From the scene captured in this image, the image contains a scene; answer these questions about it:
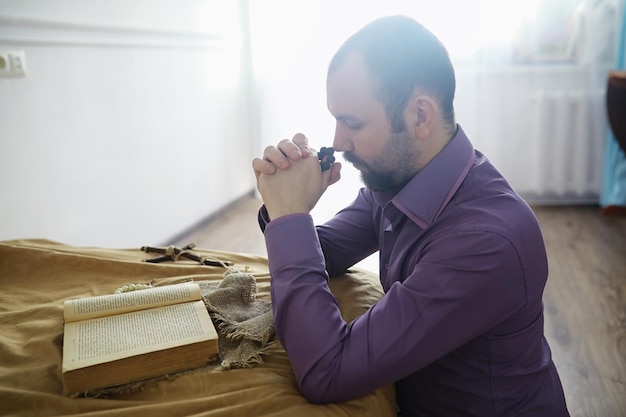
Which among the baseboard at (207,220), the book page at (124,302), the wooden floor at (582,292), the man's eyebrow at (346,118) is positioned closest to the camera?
the book page at (124,302)

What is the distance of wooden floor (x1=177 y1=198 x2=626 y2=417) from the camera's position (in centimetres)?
163

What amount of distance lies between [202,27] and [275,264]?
8.01 ft

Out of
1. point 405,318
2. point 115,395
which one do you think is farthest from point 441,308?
point 115,395

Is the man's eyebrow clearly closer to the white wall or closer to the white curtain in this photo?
the white wall

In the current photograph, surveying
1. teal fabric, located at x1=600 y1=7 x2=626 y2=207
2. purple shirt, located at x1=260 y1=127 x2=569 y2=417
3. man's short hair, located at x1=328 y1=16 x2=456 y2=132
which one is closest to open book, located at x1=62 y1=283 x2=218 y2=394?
purple shirt, located at x1=260 y1=127 x2=569 y2=417

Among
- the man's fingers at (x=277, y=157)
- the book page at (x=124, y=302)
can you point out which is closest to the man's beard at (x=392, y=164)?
the man's fingers at (x=277, y=157)

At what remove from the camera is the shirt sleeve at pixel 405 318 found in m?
0.75

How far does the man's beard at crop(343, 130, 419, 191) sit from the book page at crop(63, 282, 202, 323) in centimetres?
37

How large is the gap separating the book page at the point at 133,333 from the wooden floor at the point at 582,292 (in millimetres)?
1205

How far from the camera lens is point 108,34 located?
2.27 meters

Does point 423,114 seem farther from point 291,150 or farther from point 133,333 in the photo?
point 133,333

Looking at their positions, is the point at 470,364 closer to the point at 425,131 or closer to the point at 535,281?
the point at 535,281

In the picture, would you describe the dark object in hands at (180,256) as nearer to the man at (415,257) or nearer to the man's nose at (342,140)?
the man at (415,257)

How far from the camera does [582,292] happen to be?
2201 millimetres
